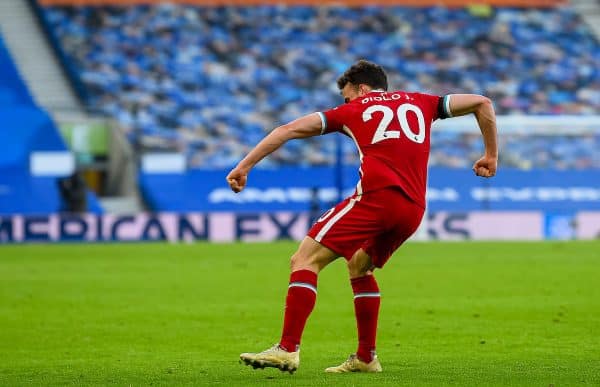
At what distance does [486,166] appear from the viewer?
9.21 metres

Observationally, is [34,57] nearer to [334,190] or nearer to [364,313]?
[334,190]

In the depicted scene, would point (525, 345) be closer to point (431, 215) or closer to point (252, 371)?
point (252, 371)

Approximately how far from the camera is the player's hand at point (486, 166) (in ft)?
30.1

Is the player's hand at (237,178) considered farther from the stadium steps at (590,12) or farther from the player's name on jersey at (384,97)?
the stadium steps at (590,12)

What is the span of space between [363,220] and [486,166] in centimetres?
108

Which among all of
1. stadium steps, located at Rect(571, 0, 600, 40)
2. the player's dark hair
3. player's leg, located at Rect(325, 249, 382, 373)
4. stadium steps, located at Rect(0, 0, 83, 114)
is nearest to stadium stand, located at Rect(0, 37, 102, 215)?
stadium steps, located at Rect(0, 0, 83, 114)

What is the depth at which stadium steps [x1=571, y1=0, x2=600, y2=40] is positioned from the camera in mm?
48906

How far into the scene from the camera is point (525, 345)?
37.0 ft

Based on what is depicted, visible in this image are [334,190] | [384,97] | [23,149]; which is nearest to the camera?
[384,97]

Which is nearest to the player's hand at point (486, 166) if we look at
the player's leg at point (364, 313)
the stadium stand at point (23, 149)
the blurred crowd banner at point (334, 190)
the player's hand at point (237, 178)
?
the player's leg at point (364, 313)

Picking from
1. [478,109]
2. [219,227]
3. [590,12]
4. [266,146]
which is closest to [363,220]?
[266,146]

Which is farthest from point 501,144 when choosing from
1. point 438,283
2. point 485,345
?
point 485,345

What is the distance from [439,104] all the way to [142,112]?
33970 millimetres

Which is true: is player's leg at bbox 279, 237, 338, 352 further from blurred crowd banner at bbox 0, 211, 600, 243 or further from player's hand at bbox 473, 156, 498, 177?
blurred crowd banner at bbox 0, 211, 600, 243
